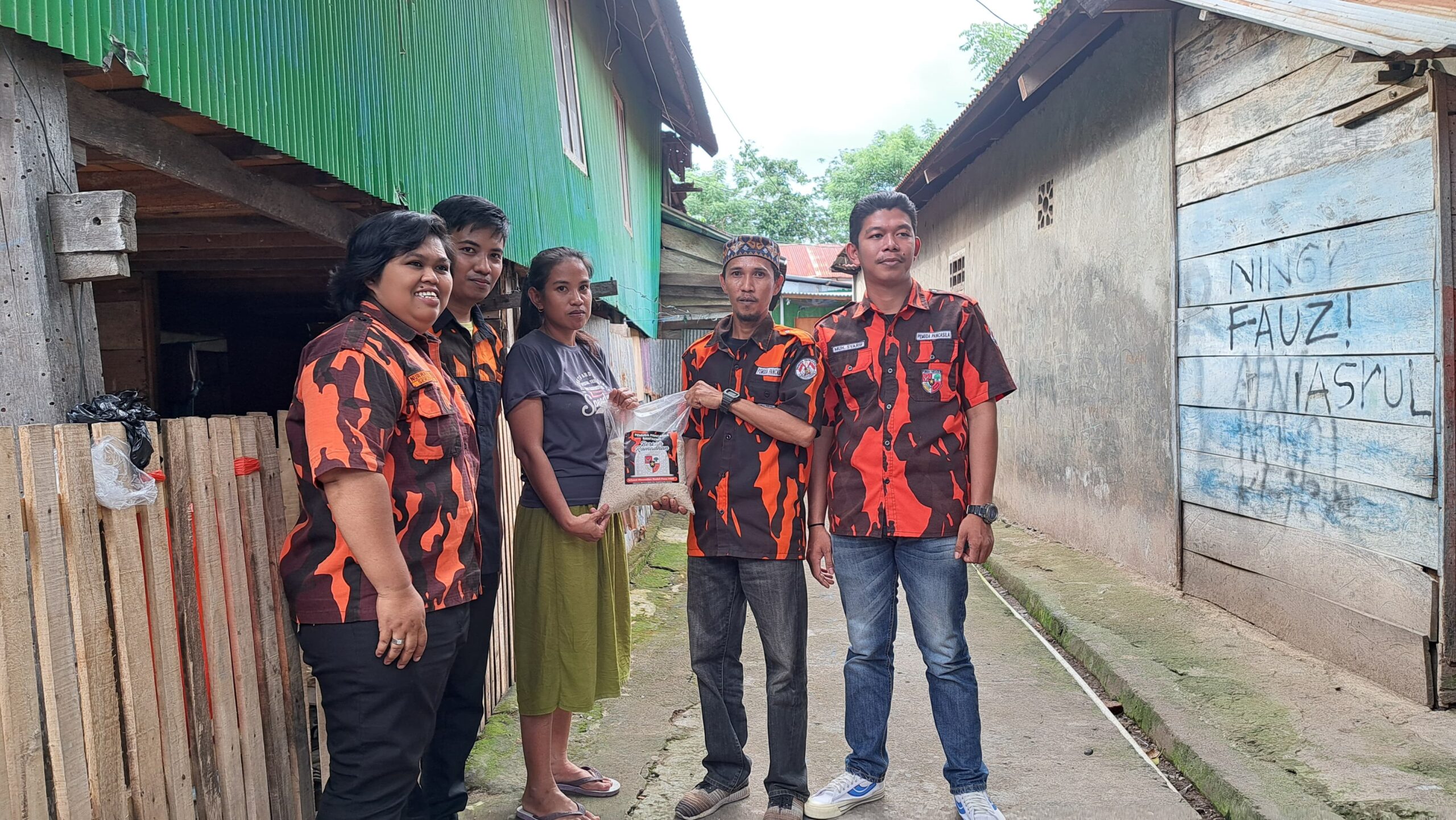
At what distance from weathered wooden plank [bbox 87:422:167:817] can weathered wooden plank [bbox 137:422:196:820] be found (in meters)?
0.02

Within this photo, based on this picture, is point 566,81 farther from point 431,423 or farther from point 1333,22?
point 431,423

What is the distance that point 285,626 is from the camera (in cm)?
288

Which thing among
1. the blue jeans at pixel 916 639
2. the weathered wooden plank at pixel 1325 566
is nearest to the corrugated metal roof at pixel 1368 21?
the weathered wooden plank at pixel 1325 566

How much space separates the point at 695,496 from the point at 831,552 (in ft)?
1.73

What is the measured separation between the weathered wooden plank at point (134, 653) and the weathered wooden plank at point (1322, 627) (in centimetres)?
448

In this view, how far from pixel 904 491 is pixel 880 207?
100cm

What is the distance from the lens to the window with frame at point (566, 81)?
7.83 metres

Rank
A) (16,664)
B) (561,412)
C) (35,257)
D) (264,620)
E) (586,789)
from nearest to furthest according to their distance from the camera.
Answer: (16,664) → (35,257) → (264,620) → (561,412) → (586,789)

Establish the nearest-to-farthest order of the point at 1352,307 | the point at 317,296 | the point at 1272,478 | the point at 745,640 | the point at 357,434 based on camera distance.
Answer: the point at 357,434, the point at 1352,307, the point at 1272,478, the point at 745,640, the point at 317,296

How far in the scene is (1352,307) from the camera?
4.46 metres

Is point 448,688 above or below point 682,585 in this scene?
above

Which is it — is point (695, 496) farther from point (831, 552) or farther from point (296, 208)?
point (296, 208)

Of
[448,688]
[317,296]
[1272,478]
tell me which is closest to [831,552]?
[448,688]

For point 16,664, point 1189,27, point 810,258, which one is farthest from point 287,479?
point 810,258
